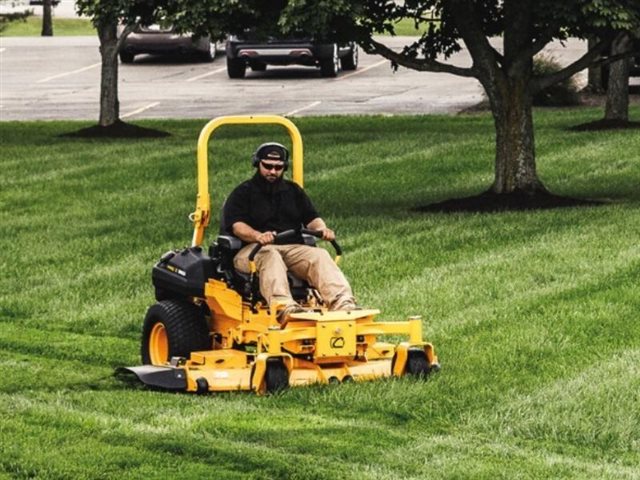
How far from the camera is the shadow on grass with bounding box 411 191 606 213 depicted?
68.1 ft

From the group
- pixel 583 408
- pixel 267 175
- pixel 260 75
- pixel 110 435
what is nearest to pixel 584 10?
pixel 267 175

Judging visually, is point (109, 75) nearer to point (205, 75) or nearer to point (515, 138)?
point (515, 138)

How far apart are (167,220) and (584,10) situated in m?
5.15

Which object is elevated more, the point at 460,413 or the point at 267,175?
the point at 267,175

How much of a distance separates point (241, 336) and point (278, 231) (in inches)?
34.3

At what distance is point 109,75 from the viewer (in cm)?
2964

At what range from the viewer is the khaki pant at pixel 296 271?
1209 cm

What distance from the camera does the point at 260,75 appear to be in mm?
41344

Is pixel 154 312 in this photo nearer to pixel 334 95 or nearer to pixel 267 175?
pixel 267 175

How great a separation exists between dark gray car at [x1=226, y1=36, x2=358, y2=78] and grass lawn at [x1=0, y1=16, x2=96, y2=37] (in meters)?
18.2

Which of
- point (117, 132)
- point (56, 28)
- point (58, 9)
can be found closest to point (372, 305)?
point (117, 132)

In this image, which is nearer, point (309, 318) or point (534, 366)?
point (309, 318)

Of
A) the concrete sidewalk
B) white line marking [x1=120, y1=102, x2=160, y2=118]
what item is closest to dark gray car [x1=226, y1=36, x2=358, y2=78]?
white line marking [x1=120, y1=102, x2=160, y2=118]

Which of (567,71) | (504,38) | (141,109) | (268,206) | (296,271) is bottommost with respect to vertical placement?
(141,109)
